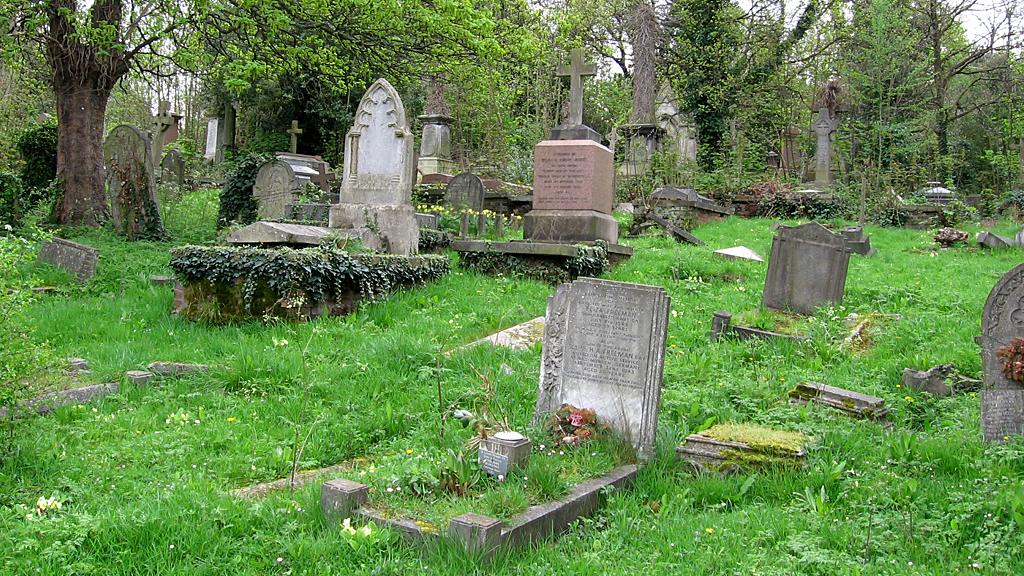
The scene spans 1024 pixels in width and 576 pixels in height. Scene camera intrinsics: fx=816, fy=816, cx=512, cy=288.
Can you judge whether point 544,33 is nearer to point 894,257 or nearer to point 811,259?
point 894,257

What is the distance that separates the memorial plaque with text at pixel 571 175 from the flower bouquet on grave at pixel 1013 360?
777 centimetres

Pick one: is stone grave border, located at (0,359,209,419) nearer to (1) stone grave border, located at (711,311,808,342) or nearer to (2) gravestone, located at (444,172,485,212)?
(1) stone grave border, located at (711,311,808,342)

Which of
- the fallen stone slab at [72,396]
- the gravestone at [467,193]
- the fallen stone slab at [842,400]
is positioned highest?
the gravestone at [467,193]

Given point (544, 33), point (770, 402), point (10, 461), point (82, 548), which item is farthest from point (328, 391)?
point (544, 33)

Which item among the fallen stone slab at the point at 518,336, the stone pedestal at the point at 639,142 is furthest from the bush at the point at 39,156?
the stone pedestal at the point at 639,142

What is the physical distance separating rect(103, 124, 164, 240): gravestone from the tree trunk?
71cm

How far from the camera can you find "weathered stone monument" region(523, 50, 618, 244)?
12.5 meters

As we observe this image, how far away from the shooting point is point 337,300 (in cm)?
910

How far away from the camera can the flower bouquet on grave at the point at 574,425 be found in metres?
5.24

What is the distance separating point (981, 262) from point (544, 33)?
13374 millimetres

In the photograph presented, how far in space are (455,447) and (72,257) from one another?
8.60 metres

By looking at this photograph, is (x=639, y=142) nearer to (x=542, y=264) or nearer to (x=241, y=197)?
(x=241, y=197)

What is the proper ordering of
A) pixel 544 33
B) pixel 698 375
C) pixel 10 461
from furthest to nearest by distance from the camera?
pixel 544 33 < pixel 698 375 < pixel 10 461

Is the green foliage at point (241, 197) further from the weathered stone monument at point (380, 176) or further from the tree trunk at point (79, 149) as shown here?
the weathered stone monument at point (380, 176)
